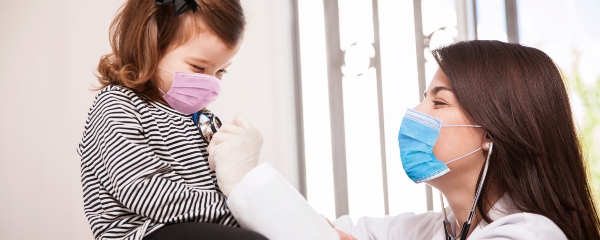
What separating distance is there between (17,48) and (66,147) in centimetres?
68

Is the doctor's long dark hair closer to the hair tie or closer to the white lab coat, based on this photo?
the white lab coat

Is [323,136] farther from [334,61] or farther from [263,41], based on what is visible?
[263,41]

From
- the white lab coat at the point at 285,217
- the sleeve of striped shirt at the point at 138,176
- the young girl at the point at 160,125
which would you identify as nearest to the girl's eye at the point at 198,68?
the young girl at the point at 160,125

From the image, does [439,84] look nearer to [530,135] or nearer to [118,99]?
[530,135]

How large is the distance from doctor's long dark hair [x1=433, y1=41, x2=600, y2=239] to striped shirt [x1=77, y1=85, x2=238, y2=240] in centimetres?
65

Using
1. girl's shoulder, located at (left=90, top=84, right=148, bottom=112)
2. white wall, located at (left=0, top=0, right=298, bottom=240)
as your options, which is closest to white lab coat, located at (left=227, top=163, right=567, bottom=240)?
girl's shoulder, located at (left=90, top=84, right=148, bottom=112)

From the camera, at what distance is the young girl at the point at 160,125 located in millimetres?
1114

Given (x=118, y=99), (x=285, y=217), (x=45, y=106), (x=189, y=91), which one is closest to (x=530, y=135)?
(x=285, y=217)

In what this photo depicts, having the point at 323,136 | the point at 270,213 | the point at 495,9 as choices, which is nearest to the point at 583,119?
the point at 495,9

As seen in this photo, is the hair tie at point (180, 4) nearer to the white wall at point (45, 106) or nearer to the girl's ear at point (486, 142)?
the girl's ear at point (486, 142)

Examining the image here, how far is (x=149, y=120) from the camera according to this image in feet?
4.09

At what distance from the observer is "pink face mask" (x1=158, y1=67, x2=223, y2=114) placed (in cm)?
140

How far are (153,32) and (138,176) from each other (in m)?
0.45

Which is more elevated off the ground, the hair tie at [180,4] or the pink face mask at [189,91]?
the hair tie at [180,4]
